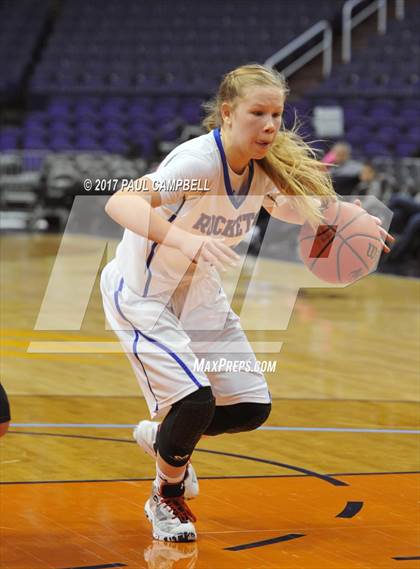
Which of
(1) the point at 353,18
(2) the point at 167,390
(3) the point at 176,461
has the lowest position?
(1) the point at 353,18

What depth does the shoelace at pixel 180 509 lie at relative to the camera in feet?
12.1

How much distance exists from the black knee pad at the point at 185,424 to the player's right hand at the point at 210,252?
54cm

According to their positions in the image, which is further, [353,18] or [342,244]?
[353,18]

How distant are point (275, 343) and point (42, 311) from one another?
2.41 meters

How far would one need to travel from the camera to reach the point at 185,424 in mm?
3594

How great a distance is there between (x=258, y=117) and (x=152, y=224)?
1.76 ft

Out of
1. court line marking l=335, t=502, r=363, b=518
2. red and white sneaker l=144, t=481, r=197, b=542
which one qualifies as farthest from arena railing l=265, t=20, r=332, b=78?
red and white sneaker l=144, t=481, r=197, b=542

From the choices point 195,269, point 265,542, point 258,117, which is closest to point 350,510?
point 265,542

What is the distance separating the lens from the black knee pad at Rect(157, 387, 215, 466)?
3.57 metres

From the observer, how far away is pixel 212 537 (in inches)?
146
